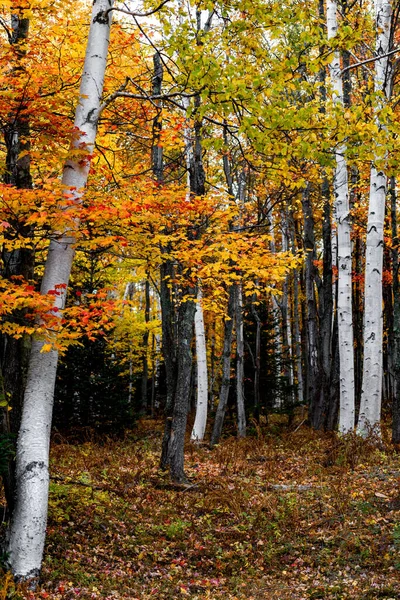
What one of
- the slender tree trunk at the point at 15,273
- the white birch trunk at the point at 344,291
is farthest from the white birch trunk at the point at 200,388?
the slender tree trunk at the point at 15,273

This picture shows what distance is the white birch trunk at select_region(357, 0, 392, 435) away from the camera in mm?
9625

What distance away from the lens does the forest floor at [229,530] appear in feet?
17.1

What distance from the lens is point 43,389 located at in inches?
201

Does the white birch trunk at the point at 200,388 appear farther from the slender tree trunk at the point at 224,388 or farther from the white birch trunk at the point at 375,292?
the white birch trunk at the point at 375,292

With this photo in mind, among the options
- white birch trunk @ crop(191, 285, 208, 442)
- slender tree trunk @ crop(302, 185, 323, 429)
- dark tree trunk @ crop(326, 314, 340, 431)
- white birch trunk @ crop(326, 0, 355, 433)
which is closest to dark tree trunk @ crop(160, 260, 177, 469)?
white birch trunk @ crop(326, 0, 355, 433)

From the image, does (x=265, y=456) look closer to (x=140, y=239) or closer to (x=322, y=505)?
(x=322, y=505)

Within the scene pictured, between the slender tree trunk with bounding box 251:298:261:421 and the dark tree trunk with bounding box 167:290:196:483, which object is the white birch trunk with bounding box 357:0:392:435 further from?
the slender tree trunk with bounding box 251:298:261:421

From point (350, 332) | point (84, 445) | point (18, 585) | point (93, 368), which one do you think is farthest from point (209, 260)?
point (18, 585)

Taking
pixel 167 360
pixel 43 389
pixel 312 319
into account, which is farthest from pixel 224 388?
pixel 43 389

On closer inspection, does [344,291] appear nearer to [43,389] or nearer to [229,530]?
[229,530]

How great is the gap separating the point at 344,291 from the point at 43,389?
7.26 meters

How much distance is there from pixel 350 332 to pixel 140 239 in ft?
18.4

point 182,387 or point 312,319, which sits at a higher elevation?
point 312,319

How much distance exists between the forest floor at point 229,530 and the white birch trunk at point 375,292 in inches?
28.4
